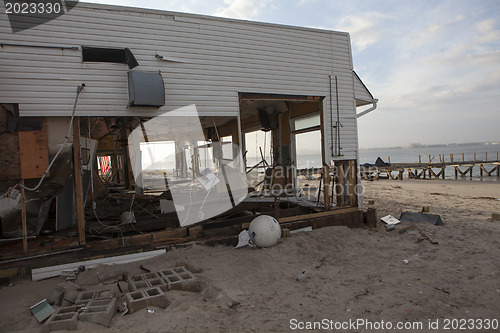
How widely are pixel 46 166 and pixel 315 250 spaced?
5442 millimetres

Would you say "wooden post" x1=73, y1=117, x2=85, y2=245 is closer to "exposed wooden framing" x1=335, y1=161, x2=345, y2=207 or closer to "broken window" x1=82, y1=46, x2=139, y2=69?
"broken window" x1=82, y1=46, x2=139, y2=69

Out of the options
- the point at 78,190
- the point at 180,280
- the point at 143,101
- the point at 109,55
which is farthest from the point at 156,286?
the point at 109,55

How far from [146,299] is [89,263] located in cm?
199

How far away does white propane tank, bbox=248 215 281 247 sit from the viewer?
6.57 metres

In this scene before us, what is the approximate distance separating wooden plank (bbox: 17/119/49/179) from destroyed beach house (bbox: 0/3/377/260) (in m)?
0.02

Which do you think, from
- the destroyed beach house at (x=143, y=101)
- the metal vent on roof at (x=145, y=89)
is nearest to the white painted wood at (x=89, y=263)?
the destroyed beach house at (x=143, y=101)

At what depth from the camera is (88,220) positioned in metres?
7.69

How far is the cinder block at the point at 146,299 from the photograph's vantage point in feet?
13.4

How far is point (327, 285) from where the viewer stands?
5.08 meters

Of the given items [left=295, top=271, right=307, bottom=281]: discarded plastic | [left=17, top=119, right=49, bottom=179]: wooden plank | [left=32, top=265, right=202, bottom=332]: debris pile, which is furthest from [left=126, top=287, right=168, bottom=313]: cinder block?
[left=17, top=119, right=49, bottom=179]: wooden plank

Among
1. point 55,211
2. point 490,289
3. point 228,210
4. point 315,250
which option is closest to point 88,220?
point 55,211

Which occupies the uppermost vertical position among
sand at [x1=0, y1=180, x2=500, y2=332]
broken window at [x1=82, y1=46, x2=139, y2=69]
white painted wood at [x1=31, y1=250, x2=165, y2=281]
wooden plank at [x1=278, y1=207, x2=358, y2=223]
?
broken window at [x1=82, y1=46, x2=139, y2=69]

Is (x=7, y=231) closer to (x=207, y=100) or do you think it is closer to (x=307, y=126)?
(x=207, y=100)

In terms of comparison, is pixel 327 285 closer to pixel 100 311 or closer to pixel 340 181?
pixel 100 311
